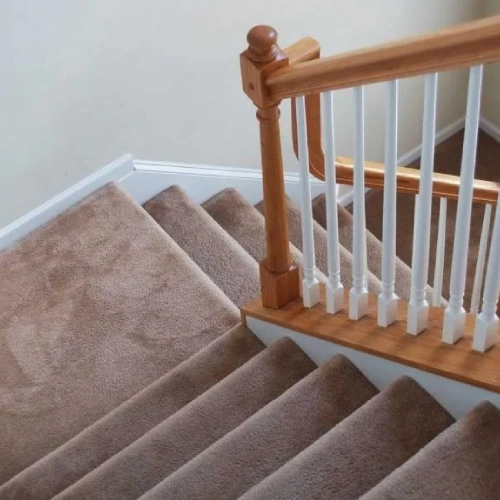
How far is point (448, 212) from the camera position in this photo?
3869 millimetres

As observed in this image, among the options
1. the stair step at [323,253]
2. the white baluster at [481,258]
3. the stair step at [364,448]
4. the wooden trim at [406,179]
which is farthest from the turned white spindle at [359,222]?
the stair step at [323,253]

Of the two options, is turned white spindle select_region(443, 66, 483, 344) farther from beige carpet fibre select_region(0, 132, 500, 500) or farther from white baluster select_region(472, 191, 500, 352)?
beige carpet fibre select_region(0, 132, 500, 500)

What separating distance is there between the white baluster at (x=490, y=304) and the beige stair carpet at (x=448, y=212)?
1.95 metres

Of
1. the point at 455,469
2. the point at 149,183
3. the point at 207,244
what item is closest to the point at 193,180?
the point at 149,183

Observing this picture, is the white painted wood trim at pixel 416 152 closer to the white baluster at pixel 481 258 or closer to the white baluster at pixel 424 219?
the white baluster at pixel 481 258

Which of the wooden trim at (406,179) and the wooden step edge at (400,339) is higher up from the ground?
the wooden trim at (406,179)

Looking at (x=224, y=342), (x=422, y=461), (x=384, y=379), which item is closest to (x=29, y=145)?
(x=224, y=342)

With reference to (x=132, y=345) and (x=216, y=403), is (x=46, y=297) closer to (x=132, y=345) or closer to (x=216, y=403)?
(x=132, y=345)

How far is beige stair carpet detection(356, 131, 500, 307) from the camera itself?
12.2 feet

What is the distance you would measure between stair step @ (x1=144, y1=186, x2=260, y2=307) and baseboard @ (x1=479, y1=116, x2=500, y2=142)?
1.96 m

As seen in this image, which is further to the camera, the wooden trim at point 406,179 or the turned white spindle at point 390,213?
the wooden trim at point 406,179

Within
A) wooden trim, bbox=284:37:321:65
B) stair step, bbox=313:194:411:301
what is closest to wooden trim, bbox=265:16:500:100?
wooden trim, bbox=284:37:321:65

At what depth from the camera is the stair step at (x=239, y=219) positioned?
9.98ft

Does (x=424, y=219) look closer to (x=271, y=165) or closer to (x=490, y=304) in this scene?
(x=490, y=304)
